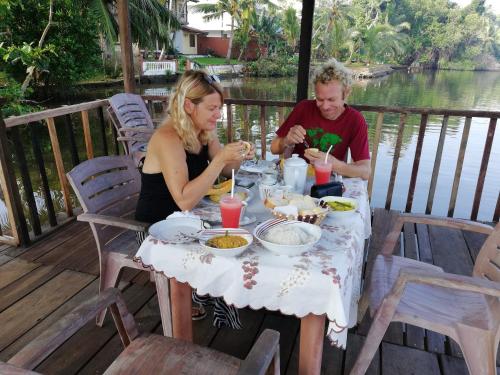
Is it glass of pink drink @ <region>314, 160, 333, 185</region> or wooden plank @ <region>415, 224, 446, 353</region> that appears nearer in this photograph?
glass of pink drink @ <region>314, 160, 333, 185</region>

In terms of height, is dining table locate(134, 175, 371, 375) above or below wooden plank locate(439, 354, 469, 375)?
above

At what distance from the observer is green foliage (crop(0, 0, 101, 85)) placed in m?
11.7

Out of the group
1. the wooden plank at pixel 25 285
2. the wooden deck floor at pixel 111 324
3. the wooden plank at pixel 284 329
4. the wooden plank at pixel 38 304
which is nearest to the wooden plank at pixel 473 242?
the wooden deck floor at pixel 111 324

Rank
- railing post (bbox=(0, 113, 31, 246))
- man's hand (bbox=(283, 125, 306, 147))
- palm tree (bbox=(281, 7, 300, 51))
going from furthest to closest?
1. palm tree (bbox=(281, 7, 300, 51))
2. railing post (bbox=(0, 113, 31, 246))
3. man's hand (bbox=(283, 125, 306, 147))

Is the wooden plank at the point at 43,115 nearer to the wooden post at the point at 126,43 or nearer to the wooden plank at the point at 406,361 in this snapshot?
the wooden post at the point at 126,43

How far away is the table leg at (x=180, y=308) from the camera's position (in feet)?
4.38

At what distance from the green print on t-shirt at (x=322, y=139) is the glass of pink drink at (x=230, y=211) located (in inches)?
42.7

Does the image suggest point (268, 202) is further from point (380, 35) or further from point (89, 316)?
point (380, 35)

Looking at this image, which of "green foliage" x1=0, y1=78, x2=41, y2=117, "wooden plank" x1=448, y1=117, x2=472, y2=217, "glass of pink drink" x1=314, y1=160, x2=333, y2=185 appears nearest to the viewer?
"glass of pink drink" x1=314, y1=160, x2=333, y2=185

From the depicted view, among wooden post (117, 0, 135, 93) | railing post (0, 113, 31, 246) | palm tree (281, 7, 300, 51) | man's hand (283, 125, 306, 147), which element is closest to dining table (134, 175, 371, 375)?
man's hand (283, 125, 306, 147)

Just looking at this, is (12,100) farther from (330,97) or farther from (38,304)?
(330,97)

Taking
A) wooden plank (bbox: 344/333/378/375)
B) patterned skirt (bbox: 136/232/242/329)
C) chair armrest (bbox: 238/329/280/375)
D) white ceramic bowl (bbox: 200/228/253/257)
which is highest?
white ceramic bowl (bbox: 200/228/253/257)

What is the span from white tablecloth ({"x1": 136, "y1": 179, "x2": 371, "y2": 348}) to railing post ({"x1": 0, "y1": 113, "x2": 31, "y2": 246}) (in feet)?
5.85

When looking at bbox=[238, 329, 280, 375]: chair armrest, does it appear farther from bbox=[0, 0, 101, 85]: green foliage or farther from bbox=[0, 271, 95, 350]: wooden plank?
bbox=[0, 0, 101, 85]: green foliage
